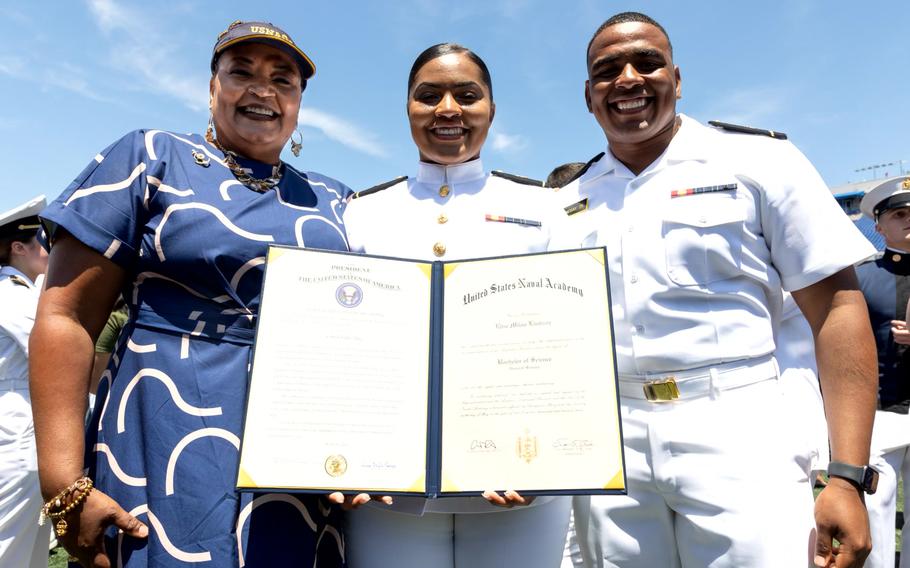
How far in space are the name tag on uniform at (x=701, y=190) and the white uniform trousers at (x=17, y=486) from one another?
4.52 m

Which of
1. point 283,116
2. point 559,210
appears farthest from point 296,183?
point 559,210

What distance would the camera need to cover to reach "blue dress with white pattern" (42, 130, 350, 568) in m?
1.79

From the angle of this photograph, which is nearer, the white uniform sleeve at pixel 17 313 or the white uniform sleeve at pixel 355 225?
the white uniform sleeve at pixel 355 225

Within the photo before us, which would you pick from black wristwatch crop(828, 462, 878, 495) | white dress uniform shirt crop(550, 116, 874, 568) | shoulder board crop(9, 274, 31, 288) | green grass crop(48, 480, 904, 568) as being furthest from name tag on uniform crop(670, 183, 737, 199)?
green grass crop(48, 480, 904, 568)

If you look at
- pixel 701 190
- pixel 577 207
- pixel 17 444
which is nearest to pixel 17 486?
pixel 17 444

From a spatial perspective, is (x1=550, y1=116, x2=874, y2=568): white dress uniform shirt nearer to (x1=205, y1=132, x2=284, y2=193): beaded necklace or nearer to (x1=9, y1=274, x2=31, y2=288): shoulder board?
(x1=205, y1=132, x2=284, y2=193): beaded necklace

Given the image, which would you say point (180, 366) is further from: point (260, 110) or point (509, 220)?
point (509, 220)

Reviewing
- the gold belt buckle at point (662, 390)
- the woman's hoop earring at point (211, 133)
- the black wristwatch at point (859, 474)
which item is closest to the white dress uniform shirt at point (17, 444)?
the woman's hoop earring at point (211, 133)

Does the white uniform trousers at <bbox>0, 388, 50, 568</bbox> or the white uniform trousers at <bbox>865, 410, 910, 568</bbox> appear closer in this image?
the white uniform trousers at <bbox>0, 388, 50, 568</bbox>

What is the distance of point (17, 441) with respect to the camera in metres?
4.27

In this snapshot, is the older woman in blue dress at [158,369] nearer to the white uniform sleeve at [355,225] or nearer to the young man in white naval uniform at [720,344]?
the white uniform sleeve at [355,225]

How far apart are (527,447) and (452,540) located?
1.73 feet

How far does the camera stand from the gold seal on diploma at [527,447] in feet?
5.95

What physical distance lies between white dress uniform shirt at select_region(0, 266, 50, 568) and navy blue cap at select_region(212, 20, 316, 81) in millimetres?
3055
